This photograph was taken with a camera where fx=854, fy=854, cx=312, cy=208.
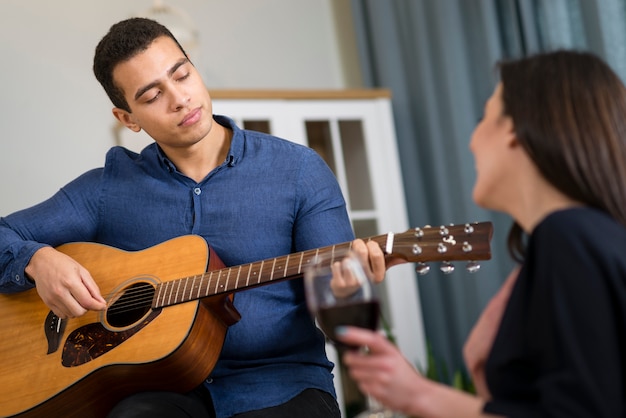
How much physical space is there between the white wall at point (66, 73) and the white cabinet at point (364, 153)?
43cm

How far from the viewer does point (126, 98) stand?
2107mm

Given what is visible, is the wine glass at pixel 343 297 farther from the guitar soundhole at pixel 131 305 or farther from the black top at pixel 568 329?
the guitar soundhole at pixel 131 305

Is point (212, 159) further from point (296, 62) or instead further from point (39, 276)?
point (296, 62)

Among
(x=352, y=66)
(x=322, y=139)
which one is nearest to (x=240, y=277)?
(x=322, y=139)

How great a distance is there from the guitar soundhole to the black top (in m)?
1.02

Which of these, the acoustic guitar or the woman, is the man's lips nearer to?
the acoustic guitar

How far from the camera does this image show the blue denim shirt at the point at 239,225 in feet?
6.05

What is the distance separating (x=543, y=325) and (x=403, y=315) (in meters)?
2.41

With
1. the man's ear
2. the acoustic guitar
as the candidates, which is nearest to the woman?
the acoustic guitar

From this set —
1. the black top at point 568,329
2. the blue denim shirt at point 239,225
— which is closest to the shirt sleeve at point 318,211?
the blue denim shirt at point 239,225

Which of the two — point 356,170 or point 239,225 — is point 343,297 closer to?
point 239,225

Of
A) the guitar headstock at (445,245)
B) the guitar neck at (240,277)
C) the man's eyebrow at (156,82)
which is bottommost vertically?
the guitar neck at (240,277)

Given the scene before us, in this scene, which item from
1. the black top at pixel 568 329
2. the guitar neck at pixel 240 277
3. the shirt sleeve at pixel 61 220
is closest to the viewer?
the black top at pixel 568 329

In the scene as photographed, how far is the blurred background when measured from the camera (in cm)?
303
